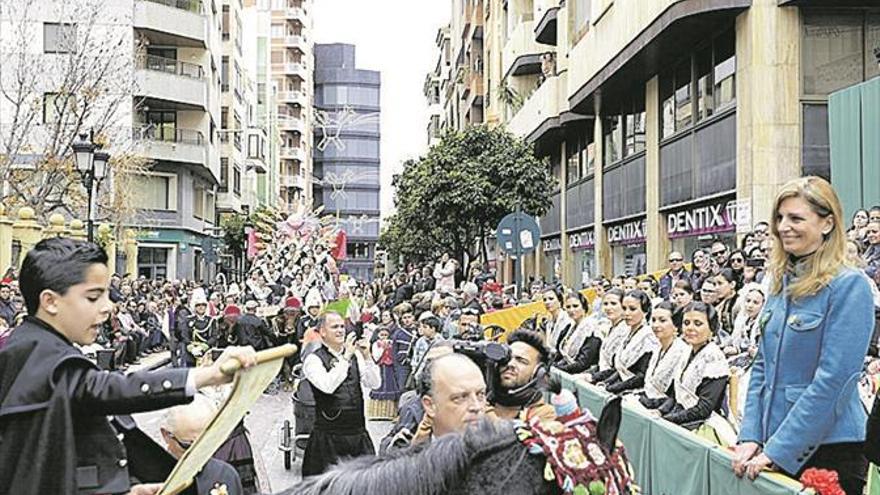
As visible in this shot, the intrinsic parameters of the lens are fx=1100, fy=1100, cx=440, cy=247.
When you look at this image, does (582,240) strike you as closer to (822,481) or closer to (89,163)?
(89,163)

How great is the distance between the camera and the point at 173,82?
49031 mm

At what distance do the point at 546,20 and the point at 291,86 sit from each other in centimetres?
7794

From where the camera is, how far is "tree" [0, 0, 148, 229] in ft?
108

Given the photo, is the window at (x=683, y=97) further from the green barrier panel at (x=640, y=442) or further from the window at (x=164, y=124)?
the window at (x=164, y=124)

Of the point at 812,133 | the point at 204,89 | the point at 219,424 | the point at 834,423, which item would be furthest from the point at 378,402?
the point at 204,89

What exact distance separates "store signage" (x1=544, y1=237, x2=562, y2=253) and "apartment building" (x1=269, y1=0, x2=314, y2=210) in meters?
62.9

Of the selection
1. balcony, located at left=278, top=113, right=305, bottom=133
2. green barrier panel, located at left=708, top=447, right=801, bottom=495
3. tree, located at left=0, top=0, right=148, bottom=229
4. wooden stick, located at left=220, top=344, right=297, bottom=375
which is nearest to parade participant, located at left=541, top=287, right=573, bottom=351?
green barrier panel, located at left=708, top=447, right=801, bottom=495

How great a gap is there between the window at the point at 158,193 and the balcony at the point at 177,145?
1400 millimetres

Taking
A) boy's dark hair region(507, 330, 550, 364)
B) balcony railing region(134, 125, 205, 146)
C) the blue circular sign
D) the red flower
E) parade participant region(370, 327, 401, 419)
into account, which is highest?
balcony railing region(134, 125, 205, 146)

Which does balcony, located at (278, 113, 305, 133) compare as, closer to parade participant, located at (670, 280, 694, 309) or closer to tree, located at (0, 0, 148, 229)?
tree, located at (0, 0, 148, 229)

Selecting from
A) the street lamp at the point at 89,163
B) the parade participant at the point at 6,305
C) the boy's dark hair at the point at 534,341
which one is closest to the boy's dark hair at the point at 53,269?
the boy's dark hair at the point at 534,341

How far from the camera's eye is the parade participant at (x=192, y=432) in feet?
15.7

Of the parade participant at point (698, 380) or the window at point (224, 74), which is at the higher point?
the window at point (224, 74)

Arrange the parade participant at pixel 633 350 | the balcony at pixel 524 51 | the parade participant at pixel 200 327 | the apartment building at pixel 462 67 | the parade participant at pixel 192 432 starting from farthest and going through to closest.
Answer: the apartment building at pixel 462 67 → the balcony at pixel 524 51 → the parade participant at pixel 200 327 → the parade participant at pixel 633 350 → the parade participant at pixel 192 432
